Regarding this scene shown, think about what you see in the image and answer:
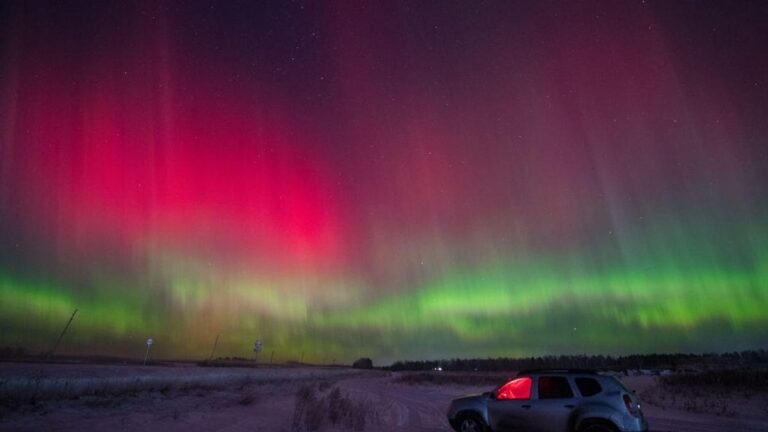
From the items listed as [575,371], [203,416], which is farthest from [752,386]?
[203,416]

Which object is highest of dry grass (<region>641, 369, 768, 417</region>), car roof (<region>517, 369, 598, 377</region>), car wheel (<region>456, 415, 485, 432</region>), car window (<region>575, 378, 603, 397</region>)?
car roof (<region>517, 369, 598, 377</region>)

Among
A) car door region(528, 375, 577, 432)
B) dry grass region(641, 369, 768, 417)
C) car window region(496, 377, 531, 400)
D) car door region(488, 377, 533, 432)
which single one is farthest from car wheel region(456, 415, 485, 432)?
dry grass region(641, 369, 768, 417)

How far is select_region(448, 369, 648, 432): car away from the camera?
34.6ft

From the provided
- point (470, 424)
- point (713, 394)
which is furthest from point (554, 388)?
point (713, 394)

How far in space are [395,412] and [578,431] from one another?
48.8 ft

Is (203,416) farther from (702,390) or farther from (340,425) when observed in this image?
(702,390)

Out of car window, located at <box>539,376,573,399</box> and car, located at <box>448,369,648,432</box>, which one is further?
car window, located at <box>539,376,573,399</box>

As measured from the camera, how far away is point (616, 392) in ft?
35.3

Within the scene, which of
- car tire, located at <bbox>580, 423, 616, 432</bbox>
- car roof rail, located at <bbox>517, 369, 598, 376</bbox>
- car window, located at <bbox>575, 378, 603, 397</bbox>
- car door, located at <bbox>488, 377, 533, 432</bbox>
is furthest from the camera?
car door, located at <bbox>488, 377, 533, 432</bbox>

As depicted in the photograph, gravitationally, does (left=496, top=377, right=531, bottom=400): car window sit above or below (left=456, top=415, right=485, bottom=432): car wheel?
above

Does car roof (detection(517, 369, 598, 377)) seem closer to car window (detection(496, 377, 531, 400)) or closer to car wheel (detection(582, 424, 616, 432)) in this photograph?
car window (detection(496, 377, 531, 400))

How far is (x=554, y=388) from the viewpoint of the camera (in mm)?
11672

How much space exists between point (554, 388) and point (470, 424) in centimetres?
272

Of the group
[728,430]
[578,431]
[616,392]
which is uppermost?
[616,392]
